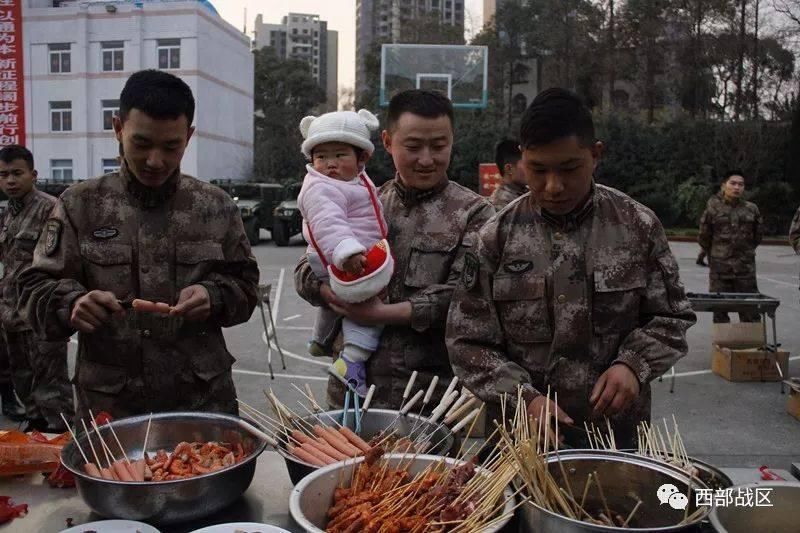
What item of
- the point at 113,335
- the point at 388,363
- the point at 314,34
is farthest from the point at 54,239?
the point at 314,34

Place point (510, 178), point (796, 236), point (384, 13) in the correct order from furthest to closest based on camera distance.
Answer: point (384, 13), point (796, 236), point (510, 178)

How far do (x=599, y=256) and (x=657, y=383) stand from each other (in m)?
5.41

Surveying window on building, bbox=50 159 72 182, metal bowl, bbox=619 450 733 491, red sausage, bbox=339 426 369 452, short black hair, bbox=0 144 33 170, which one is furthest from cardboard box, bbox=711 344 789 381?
window on building, bbox=50 159 72 182

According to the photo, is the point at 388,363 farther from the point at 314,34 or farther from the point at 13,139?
the point at 314,34

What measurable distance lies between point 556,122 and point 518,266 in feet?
1.46

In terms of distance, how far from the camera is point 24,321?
521cm

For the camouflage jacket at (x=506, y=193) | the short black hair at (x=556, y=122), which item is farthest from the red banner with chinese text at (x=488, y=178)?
the short black hair at (x=556, y=122)

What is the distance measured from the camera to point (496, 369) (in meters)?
2.04

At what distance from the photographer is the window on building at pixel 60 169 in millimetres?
33406

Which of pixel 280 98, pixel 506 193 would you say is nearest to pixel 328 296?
pixel 506 193

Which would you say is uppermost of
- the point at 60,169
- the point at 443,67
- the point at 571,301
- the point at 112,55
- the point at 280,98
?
the point at 112,55

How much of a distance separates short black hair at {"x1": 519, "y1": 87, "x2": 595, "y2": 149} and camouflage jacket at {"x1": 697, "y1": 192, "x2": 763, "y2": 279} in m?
7.71

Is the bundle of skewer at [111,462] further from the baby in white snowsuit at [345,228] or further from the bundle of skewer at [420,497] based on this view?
the baby in white snowsuit at [345,228]

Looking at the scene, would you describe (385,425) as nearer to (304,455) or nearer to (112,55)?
(304,455)
